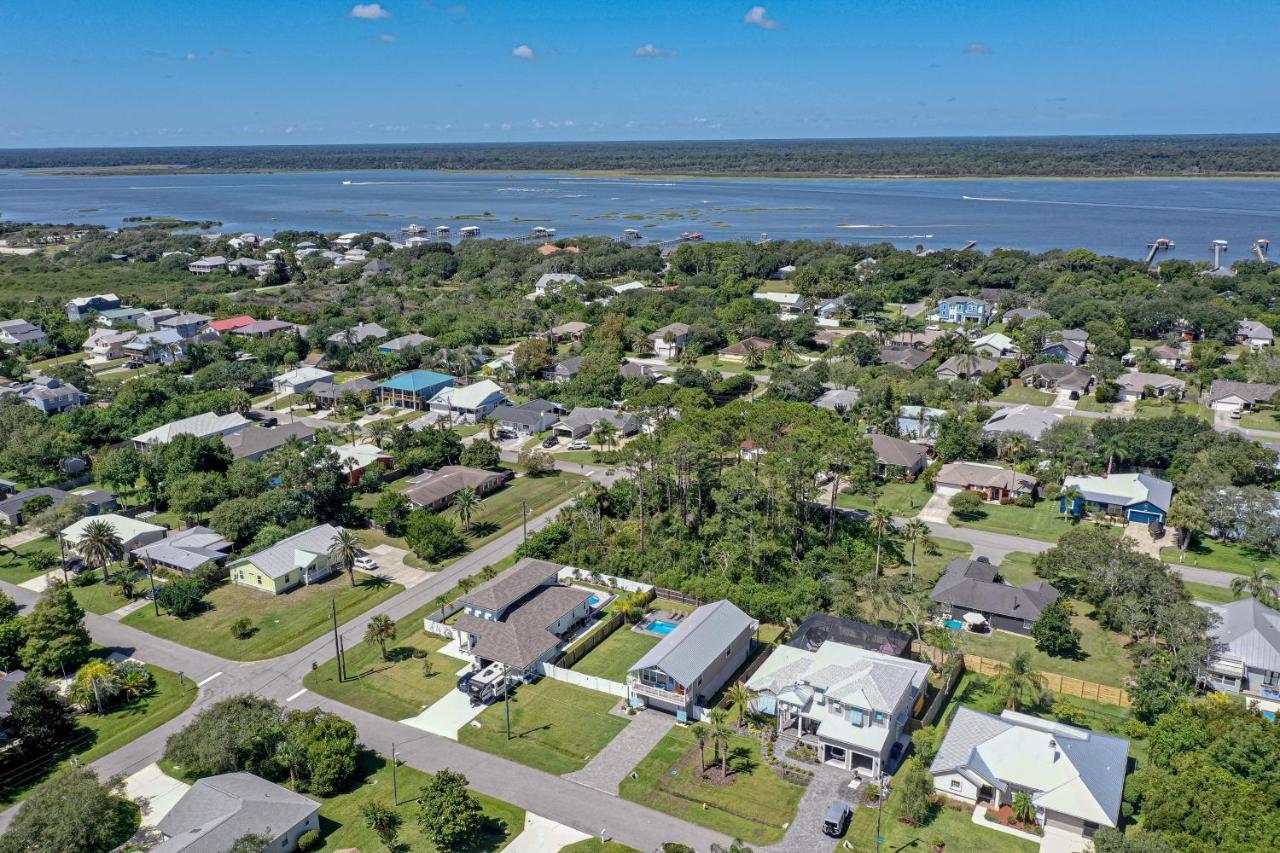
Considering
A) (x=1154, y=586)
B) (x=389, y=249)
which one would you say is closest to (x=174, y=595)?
(x=1154, y=586)

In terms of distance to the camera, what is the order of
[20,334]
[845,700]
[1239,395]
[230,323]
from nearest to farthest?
[845,700] < [1239,395] < [20,334] < [230,323]

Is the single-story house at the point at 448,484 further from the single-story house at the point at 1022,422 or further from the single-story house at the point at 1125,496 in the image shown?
the single-story house at the point at 1125,496

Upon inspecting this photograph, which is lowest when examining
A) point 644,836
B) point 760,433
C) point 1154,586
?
point 644,836

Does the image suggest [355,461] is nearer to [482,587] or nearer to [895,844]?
[482,587]

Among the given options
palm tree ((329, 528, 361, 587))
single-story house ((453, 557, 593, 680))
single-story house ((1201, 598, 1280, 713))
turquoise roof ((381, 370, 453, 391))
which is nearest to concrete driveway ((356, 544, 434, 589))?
palm tree ((329, 528, 361, 587))

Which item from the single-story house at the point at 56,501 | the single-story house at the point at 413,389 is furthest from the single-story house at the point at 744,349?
the single-story house at the point at 56,501

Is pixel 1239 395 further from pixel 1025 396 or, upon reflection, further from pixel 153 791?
pixel 153 791

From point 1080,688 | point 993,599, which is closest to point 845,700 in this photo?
point 1080,688
